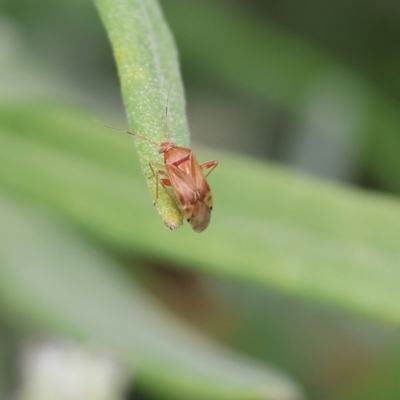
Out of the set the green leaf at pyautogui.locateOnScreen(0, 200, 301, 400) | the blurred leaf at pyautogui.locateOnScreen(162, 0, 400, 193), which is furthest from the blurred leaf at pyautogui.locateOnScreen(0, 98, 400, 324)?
the blurred leaf at pyautogui.locateOnScreen(162, 0, 400, 193)

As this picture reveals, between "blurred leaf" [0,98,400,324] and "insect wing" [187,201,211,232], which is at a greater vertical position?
"blurred leaf" [0,98,400,324]

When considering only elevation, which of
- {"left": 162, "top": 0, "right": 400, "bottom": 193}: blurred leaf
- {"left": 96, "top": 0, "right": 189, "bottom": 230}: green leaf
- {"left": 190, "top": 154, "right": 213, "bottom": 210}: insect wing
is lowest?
{"left": 96, "top": 0, "right": 189, "bottom": 230}: green leaf

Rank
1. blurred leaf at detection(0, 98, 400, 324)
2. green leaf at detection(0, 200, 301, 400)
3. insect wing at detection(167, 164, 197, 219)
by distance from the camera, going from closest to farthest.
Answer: insect wing at detection(167, 164, 197, 219) < blurred leaf at detection(0, 98, 400, 324) < green leaf at detection(0, 200, 301, 400)

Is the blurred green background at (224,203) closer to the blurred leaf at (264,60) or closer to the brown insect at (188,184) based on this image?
the blurred leaf at (264,60)

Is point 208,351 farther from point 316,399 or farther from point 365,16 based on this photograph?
point 365,16

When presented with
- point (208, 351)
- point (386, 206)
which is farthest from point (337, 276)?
point (208, 351)

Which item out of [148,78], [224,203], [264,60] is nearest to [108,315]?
[224,203]

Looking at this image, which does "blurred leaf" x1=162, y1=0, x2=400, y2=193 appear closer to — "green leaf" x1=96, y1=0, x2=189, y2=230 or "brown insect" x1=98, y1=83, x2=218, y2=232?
"brown insect" x1=98, y1=83, x2=218, y2=232
